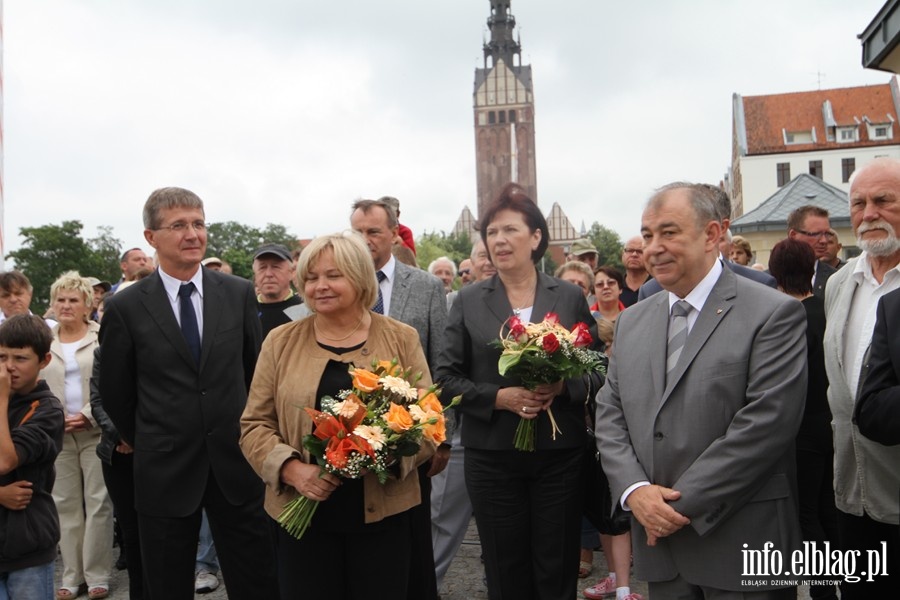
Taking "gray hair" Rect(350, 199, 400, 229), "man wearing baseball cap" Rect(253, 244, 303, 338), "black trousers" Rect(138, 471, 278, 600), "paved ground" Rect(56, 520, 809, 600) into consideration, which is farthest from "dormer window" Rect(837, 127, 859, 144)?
"black trousers" Rect(138, 471, 278, 600)

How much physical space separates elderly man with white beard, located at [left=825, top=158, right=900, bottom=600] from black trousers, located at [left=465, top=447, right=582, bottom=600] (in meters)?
1.36

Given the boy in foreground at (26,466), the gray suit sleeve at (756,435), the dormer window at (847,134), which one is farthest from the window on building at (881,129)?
the boy in foreground at (26,466)

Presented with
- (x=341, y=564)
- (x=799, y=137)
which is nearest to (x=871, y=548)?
(x=341, y=564)

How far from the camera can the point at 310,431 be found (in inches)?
139

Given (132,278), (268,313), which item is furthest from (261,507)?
(132,278)

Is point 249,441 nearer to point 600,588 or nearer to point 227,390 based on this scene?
point 227,390

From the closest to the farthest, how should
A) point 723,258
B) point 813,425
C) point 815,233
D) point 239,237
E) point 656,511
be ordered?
point 656,511 → point 813,425 → point 723,258 → point 815,233 → point 239,237

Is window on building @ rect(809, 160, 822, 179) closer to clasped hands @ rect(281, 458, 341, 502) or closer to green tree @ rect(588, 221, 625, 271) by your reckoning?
green tree @ rect(588, 221, 625, 271)

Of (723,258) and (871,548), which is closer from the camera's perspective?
(871,548)

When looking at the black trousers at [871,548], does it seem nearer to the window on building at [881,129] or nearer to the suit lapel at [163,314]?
the suit lapel at [163,314]

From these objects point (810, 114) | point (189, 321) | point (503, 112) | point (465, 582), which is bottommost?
point (465, 582)

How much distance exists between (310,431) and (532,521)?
1.51 meters

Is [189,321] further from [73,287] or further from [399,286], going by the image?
[73,287]

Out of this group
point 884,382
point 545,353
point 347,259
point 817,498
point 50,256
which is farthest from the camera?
point 50,256
